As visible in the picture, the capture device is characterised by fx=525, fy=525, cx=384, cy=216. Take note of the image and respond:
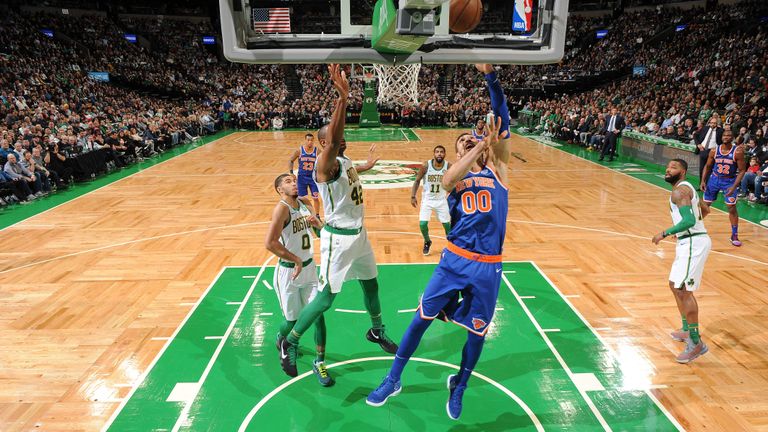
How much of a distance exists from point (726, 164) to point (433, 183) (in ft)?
15.7

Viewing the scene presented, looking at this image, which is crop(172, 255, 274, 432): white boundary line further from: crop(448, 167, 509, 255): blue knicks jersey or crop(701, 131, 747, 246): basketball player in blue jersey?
crop(701, 131, 747, 246): basketball player in blue jersey

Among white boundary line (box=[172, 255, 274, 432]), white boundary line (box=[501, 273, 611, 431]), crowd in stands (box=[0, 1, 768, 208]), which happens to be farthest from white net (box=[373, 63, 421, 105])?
white boundary line (box=[501, 273, 611, 431])

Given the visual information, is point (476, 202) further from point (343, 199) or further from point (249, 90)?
point (249, 90)

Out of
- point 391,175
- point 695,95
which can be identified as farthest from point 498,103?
point 695,95

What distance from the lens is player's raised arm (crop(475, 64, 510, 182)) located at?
382 centimetres

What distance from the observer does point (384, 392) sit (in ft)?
13.3

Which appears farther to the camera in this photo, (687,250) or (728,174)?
(728,174)

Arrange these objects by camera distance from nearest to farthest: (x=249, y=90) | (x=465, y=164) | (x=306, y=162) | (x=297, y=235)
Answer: (x=465, y=164) → (x=297, y=235) → (x=306, y=162) → (x=249, y=90)

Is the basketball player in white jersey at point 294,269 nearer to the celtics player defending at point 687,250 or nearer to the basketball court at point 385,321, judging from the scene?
the basketball court at point 385,321

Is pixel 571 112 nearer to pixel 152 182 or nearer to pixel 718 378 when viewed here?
pixel 152 182

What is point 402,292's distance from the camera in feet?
20.8

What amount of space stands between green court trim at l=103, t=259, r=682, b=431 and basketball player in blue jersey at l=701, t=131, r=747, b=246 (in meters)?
3.73

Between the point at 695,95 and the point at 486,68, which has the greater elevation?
the point at 486,68

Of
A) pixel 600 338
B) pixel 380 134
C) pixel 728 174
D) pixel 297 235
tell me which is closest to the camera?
pixel 297 235
